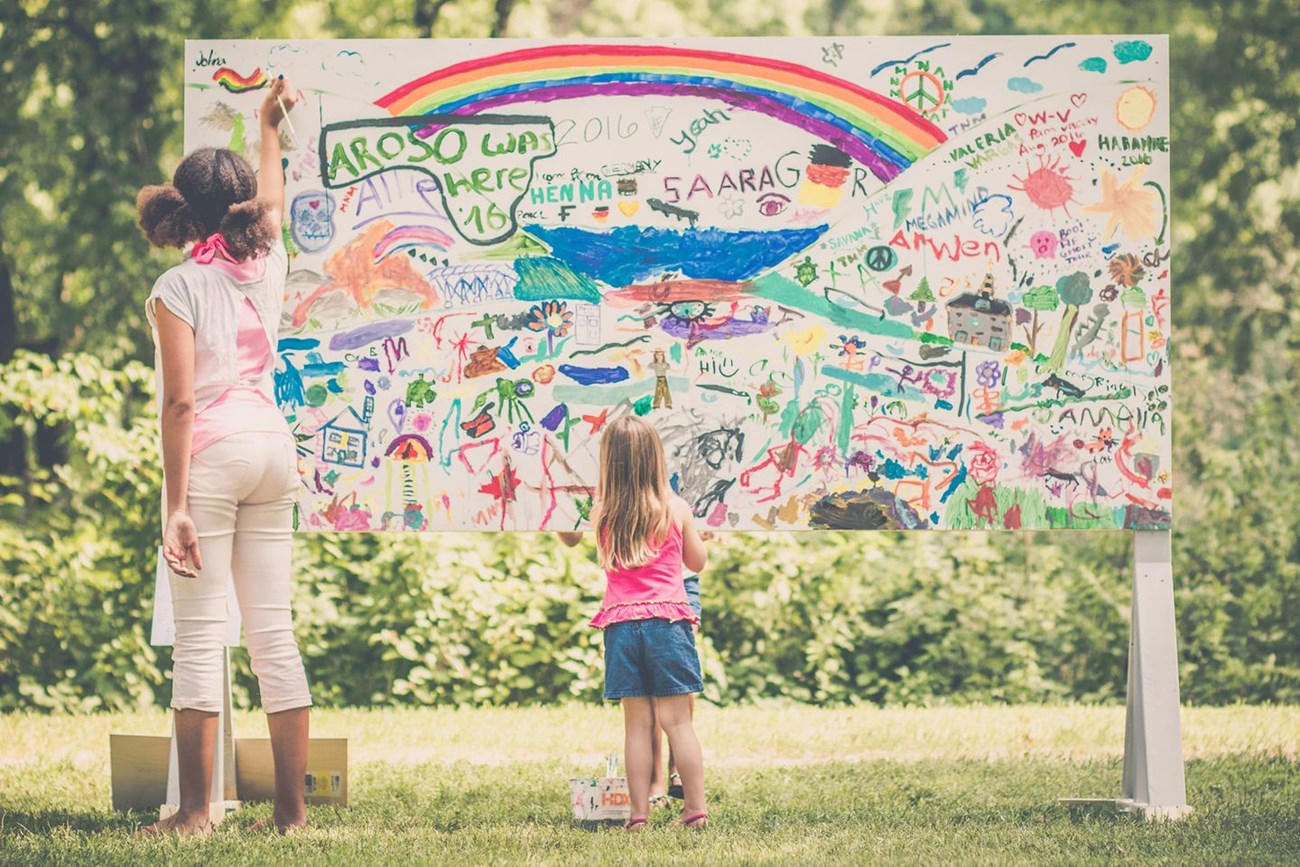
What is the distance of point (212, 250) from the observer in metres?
4.63

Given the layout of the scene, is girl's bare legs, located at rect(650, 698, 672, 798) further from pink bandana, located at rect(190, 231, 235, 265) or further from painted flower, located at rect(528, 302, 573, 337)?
pink bandana, located at rect(190, 231, 235, 265)

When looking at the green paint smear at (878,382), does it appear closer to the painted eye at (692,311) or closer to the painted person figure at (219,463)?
the painted eye at (692,311)

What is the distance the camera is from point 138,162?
34.0ft

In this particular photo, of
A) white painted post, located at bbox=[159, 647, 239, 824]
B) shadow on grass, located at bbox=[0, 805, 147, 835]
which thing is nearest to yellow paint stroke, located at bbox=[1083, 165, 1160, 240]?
white painted post, located at bbox=[159, 647, 239, 824]

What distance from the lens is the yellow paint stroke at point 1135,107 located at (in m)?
5.12

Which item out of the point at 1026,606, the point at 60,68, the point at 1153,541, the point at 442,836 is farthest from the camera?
the point at 60,68

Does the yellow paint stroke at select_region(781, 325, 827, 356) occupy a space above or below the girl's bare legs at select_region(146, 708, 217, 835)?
above

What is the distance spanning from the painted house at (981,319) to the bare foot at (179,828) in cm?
299

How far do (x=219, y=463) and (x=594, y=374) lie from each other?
4.56 ft

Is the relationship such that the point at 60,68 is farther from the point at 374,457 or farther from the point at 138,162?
the point at 374,457

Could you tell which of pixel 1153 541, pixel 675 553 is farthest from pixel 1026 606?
pixel 675 553

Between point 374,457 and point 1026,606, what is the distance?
15.8 ft

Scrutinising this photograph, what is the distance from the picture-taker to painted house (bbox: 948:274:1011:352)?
5156 millimetres

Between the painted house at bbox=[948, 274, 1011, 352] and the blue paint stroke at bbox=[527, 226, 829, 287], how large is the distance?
0.56 meters
